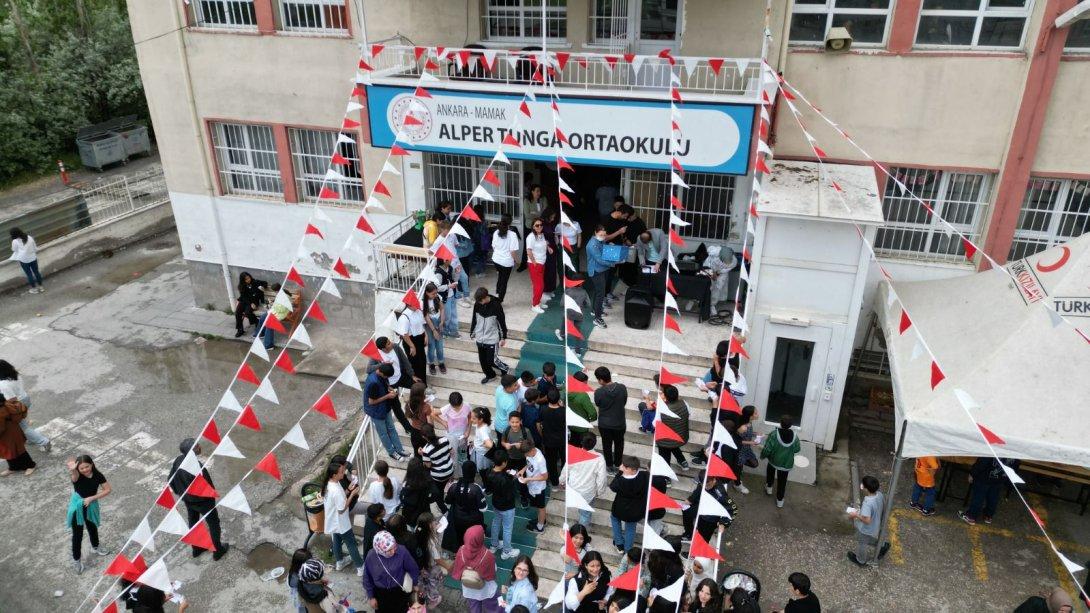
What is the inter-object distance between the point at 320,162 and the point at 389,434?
714 centimetres

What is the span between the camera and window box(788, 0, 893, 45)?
38.0 feet

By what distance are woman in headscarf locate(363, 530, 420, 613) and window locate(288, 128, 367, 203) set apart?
886cm

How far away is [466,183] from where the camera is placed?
1440cm

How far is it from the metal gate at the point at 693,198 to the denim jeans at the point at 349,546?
746 centimetres

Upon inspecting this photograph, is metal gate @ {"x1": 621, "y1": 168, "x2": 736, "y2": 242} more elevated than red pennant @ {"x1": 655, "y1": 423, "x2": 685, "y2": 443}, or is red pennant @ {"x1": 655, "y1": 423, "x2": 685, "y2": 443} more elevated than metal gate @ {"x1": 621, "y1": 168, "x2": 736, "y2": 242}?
metal gate @ {"x1": 621, "y1": 168, "x2": 736, "y2": 242}

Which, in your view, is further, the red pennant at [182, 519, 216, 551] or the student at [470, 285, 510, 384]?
the student at [470, 285, 510, 384]

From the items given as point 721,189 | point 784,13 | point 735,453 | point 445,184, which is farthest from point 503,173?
point 735,453

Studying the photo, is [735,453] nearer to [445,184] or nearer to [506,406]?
[506,406]

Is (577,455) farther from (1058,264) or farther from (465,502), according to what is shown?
(1058,264)

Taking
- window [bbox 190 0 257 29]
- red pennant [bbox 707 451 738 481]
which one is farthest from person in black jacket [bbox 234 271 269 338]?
red pennant [bbox 707 451 738 481]

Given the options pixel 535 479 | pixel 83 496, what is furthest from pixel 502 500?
pixel 83 496

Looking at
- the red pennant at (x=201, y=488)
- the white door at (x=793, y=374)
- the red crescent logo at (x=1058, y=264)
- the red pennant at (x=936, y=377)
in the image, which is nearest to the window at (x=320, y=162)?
the red pennant at (x=201, y=488)

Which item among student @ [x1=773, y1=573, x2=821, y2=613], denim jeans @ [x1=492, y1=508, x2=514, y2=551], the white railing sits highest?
the white railing

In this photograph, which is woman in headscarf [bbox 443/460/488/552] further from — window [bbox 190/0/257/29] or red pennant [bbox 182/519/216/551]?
window [bbox 190/0/257/29]
